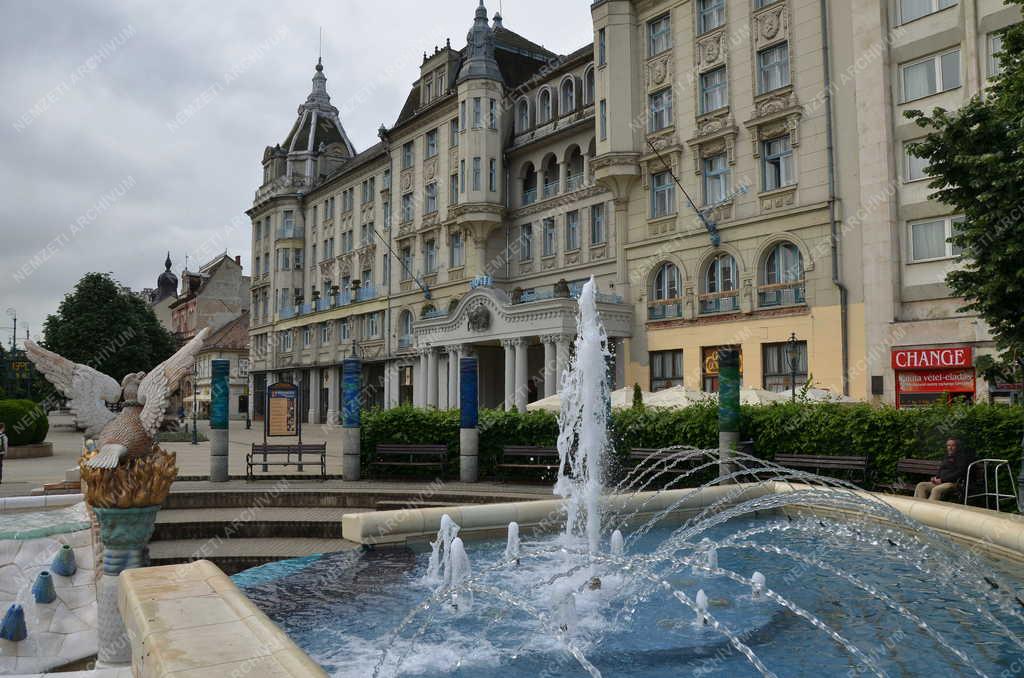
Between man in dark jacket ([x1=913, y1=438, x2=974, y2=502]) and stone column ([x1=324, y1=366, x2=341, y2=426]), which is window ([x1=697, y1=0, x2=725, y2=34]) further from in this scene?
stone column ([x1=324, y1=366, x2=341, y2=426])

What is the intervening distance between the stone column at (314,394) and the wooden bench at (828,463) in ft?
150

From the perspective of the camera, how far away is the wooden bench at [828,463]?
1395 cm

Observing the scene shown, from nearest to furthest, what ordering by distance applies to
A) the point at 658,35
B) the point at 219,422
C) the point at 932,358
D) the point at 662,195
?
the point at 219,422 → the point at 932,358 → the point at 662,195 → the point at 658,35

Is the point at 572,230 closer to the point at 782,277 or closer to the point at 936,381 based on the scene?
the point at 782,277

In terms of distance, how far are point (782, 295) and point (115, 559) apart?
2519 cm

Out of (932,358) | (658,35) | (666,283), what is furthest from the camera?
(658,35)

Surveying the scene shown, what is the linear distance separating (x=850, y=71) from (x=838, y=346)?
30.7 ft

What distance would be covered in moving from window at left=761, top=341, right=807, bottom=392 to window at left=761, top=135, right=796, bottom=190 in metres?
5.90

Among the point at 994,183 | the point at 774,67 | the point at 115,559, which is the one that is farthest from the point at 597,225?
the point at 115,559

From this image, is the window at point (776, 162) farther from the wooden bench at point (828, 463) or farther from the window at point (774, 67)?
the wooden bench at point (828, 463)

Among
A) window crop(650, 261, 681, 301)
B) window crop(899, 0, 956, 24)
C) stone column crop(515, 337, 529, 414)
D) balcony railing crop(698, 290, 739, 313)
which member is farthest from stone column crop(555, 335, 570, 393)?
window crop(899, 0, 956, 24)

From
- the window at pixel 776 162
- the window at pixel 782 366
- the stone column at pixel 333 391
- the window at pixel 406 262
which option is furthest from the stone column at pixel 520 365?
the stone column at pixel 333 391

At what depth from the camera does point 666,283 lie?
1243 inches

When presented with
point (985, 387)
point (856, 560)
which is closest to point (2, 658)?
point (856, 560)
